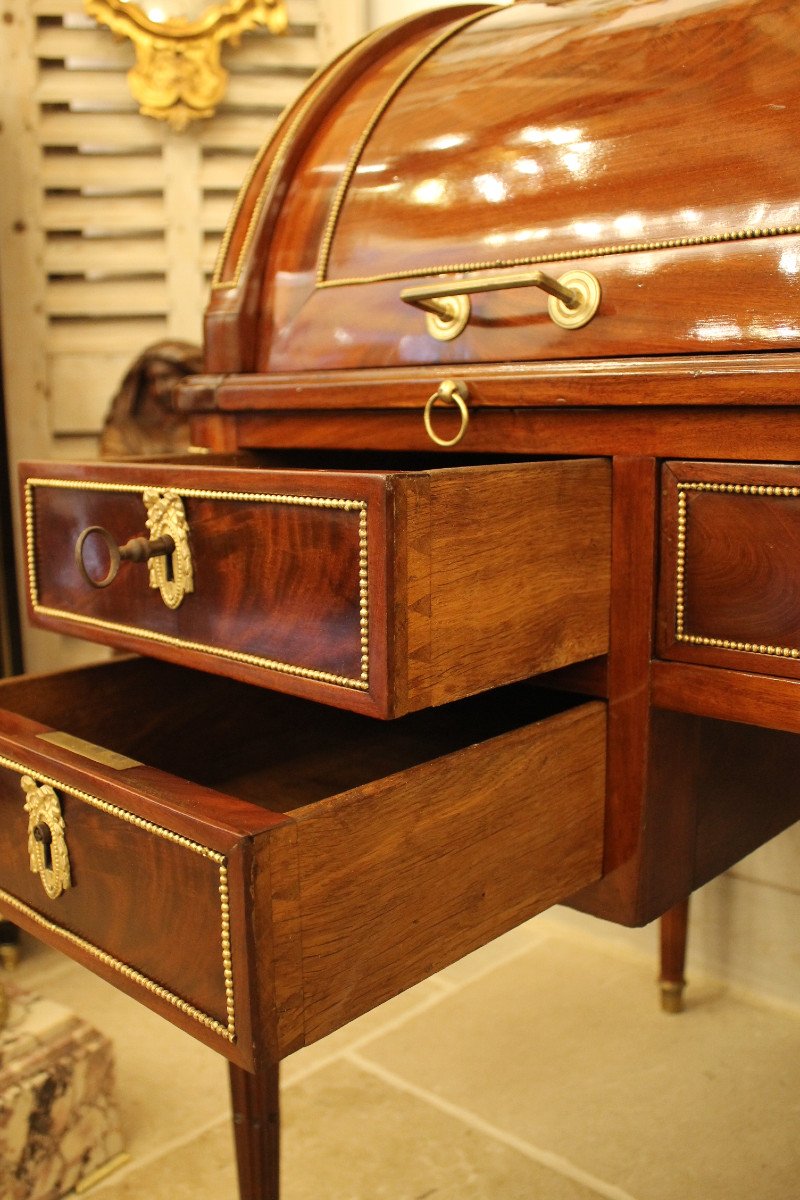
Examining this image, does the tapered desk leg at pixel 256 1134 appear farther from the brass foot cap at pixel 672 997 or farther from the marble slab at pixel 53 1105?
the brass foot cap at pixel 672 997

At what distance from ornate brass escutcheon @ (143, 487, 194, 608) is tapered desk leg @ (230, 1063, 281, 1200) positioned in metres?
0.48

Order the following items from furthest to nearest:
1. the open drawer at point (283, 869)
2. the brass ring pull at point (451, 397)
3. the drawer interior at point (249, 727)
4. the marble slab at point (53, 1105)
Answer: the marble slab at point (53, 1105) < the drawer interior at point (249, 727) < the brass ring pull at point (451, 397) < the open drawer at point (283, 869)

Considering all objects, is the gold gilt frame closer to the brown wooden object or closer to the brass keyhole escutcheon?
the brown wooden object

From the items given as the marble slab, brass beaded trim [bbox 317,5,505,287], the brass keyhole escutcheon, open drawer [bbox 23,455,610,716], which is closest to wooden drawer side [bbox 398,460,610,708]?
open drawer [bbox 23,455,610,716]

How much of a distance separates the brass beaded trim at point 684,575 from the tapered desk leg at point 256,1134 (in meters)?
0.56

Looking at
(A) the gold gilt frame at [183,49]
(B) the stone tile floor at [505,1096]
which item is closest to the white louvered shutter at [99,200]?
(A) the gold gilt frame at [183,49]

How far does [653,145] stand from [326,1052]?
46.2 inches

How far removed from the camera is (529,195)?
0.89m

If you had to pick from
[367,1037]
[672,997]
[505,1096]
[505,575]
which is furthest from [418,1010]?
[505,575]

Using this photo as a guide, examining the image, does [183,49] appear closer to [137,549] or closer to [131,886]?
[137,549]

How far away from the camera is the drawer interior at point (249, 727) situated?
3.34 ft

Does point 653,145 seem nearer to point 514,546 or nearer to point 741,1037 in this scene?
point 514,546

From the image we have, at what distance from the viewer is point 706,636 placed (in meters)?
0.79

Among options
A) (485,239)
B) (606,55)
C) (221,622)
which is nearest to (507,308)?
(485,239)
